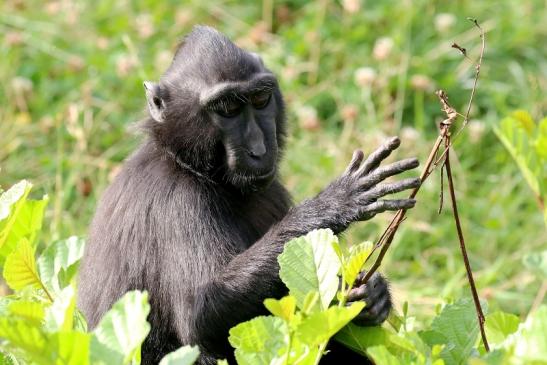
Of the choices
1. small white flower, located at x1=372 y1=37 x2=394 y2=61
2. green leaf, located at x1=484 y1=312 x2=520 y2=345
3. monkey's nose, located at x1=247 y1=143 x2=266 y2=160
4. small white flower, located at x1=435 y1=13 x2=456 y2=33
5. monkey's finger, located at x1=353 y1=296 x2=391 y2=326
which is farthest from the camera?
small white flower, located at x1=435 y1=13 x2=456 y2=33

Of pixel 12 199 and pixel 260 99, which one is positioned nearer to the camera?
pixel 12 199

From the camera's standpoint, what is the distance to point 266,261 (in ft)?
12.9

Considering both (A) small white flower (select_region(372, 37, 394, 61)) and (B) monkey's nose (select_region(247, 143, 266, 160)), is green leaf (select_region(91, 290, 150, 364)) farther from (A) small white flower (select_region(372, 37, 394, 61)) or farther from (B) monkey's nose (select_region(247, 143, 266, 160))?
(A) small white flower (select_region(372, 37, 394, 61))

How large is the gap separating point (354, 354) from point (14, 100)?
14.9 ft

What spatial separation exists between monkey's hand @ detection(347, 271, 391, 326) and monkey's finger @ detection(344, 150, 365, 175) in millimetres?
446

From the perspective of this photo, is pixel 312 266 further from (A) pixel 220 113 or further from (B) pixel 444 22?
(B) pixel 444 22

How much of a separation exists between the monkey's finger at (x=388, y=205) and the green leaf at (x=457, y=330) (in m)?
0.41

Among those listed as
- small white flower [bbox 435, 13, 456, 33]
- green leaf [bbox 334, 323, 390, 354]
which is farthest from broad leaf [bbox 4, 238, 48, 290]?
small white flower [bbox 435, 13, 456, 33]

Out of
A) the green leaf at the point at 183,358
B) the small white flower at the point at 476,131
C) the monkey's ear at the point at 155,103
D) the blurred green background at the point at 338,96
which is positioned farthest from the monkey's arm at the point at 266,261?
the small white flower at the point at 476,131

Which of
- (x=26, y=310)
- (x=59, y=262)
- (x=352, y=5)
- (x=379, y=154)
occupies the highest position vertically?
(x=352, y=5)

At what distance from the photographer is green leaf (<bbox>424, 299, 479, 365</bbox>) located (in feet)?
8.86

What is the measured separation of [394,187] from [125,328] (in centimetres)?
155

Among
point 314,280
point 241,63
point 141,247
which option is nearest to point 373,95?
point 241,63

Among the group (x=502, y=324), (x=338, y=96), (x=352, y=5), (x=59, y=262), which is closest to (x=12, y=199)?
(x=59, y=262)
